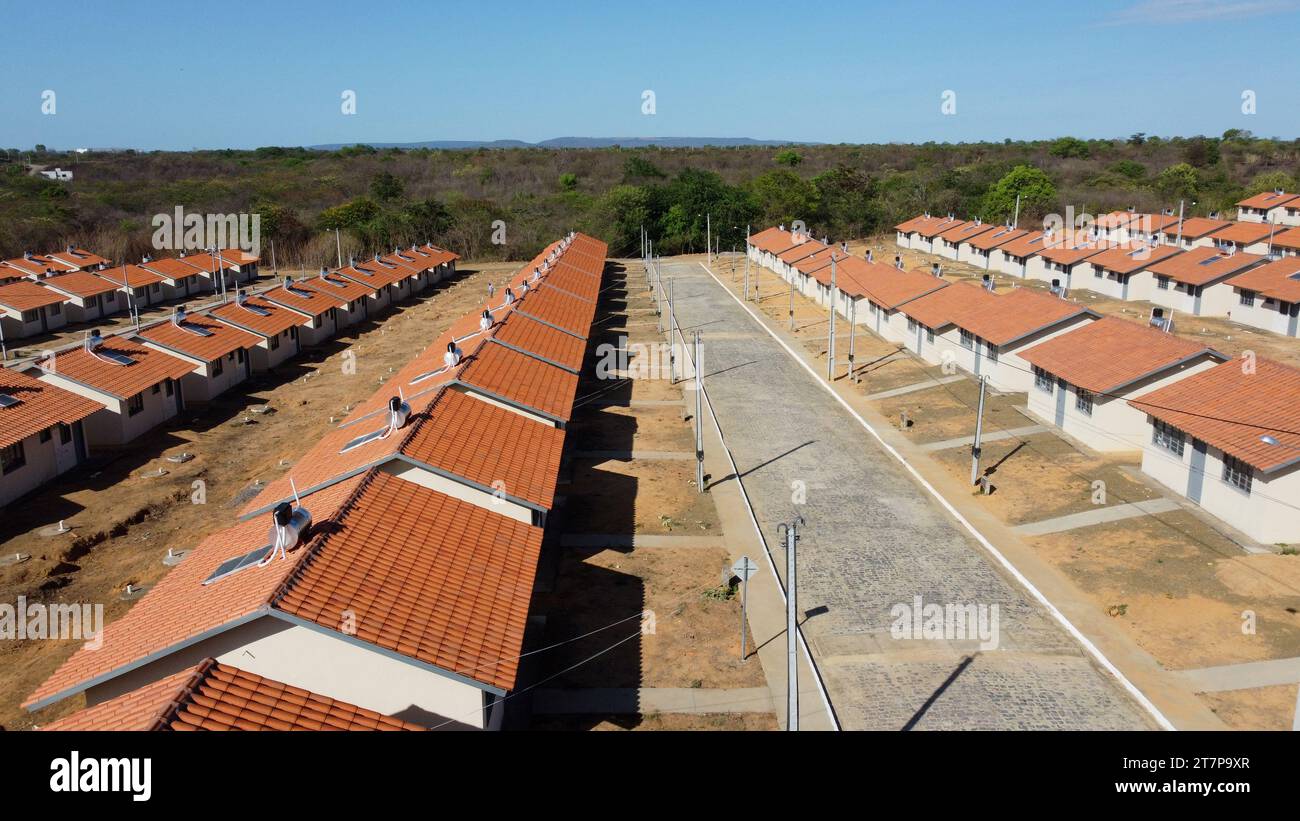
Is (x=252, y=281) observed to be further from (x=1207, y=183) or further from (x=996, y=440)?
(x=1207, y=183)

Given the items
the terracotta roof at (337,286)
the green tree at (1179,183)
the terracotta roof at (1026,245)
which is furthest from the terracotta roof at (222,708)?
the green tree at (1179,183)

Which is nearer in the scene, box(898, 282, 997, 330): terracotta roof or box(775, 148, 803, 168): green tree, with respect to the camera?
box(898, 282, 997, 330): terracotta roof

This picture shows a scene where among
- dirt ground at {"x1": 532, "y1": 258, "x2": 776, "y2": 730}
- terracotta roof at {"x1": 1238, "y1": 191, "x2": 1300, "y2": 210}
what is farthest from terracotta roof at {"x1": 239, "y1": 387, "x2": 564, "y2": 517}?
terracotta roof at {"x1": 1238, "y1": 191, "x2": 1300, "y2": 210}

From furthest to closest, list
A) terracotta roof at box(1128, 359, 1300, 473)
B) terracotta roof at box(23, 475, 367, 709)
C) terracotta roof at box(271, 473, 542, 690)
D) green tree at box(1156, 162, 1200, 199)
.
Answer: green tree at box(1156, 162, 1200, 199) < terracotta roof at box(1128, 359, 1300, 473) < terracotta roof at box(271, 473, 542, 690) < terracotta roof at box(23, 475, 367, 709)

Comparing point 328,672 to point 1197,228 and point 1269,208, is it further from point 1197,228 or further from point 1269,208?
point 1269,208

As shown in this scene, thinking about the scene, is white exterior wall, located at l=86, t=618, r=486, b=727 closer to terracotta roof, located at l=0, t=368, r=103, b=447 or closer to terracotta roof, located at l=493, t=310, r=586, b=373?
terracotta roof, located at l=0, t=368, r=103, b=447

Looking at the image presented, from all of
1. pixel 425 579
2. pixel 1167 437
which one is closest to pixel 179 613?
pixel 425 579

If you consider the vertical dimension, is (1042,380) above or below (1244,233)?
below
